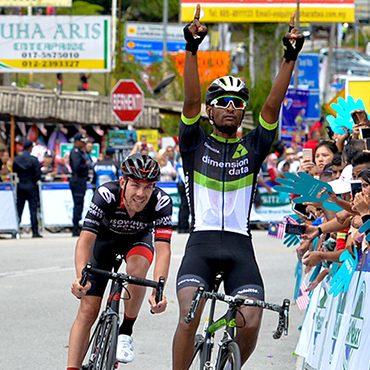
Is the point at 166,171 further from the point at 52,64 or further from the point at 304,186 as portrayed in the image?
the point at 304,186

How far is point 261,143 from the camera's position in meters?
6.17

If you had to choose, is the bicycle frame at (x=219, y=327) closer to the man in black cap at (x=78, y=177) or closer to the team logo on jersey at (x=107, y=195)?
the team logo on jersey at (x=107, y=195)

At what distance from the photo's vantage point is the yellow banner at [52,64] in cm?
3047

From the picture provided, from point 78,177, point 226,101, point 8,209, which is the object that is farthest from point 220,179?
point 8,209

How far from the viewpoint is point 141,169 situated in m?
6.49

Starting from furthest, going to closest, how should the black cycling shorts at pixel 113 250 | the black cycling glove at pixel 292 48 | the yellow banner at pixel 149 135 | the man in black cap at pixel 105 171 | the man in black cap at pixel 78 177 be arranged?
the yellow banner at pixel 149 135 < the man in black cap at pixel 105 171 < the man in black cap at pixel 78 177 < the black cycling shorts at pixel 113 250 < the black cycling glove at pixel 292 48

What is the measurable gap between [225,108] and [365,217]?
3.54 ft

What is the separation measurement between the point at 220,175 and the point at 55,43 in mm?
25223

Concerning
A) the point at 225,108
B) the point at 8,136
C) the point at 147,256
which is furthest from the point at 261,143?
the point at 8,136

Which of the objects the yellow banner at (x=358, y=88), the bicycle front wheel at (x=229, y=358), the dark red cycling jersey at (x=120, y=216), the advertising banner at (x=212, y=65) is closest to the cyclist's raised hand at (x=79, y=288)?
the dark red cycling jersey at (x=120, y=216)

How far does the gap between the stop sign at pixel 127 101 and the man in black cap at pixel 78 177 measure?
3389 mm

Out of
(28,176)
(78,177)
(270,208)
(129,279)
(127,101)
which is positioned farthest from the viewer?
(127,101)

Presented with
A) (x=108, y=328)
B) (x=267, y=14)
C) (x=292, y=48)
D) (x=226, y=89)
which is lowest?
(x=108, y=328)

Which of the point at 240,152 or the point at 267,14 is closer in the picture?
the point at 240,152
